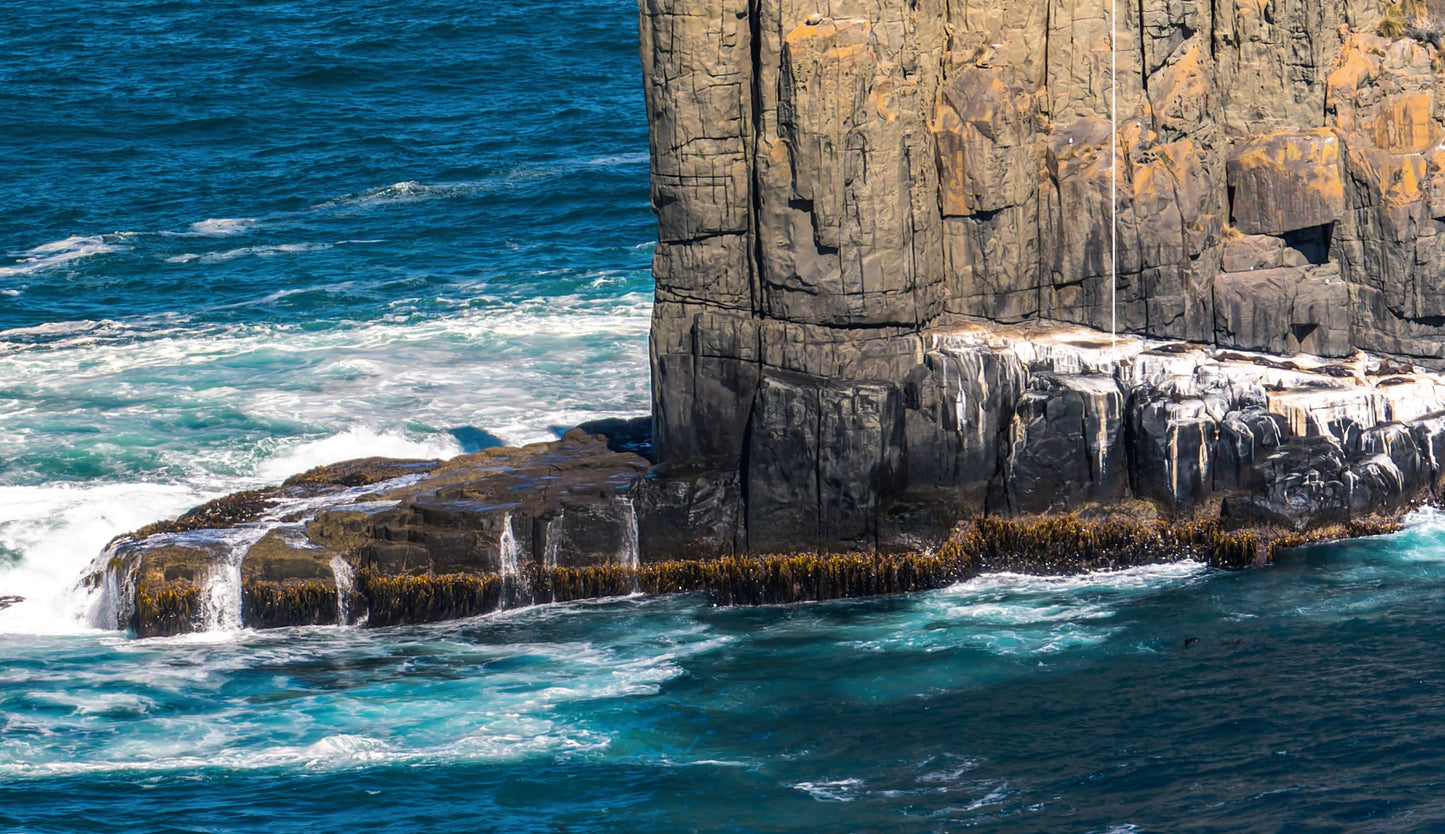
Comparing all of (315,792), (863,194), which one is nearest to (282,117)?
(863,194)

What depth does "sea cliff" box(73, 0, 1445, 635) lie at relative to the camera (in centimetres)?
3266

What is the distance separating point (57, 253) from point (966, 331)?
120ft

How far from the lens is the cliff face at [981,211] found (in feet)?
107

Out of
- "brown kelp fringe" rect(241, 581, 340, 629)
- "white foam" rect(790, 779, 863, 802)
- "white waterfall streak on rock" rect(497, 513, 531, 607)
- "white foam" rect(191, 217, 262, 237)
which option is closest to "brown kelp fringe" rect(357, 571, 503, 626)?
"white waterfall streak on rock" rect(497, 513, 531, 607)

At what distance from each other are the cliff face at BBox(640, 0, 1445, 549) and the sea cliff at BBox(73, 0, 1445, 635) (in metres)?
0.06

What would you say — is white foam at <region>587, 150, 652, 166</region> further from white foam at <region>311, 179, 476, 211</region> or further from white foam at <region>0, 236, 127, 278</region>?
white foam at <region>0, 236, 127, 278</region>

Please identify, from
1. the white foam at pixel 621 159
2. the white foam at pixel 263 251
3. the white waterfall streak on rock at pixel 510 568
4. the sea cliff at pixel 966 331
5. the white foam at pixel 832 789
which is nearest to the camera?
the white foam at pixel 832 789

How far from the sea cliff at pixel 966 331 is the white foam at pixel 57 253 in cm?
2574

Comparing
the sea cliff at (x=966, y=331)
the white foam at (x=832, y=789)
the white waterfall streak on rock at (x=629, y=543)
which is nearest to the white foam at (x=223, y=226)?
the sea cliff at (x=966, y=331)

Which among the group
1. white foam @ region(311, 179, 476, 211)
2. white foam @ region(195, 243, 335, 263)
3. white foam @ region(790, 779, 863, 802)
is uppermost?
white foam @ region(311, 179, 476, 211)

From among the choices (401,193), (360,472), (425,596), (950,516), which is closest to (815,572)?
(950,516)

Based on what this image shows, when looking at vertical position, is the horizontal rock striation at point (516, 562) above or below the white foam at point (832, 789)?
above

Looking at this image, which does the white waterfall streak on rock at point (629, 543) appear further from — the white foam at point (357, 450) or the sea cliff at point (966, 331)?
the white foam at point (357, 450)

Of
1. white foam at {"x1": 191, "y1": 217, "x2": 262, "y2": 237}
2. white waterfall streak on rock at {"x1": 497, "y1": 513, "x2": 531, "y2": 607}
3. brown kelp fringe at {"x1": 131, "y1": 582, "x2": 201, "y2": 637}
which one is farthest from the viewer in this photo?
white foam at {"x1": 191, "y1": 217, "x2": 262, "y2": 237}
